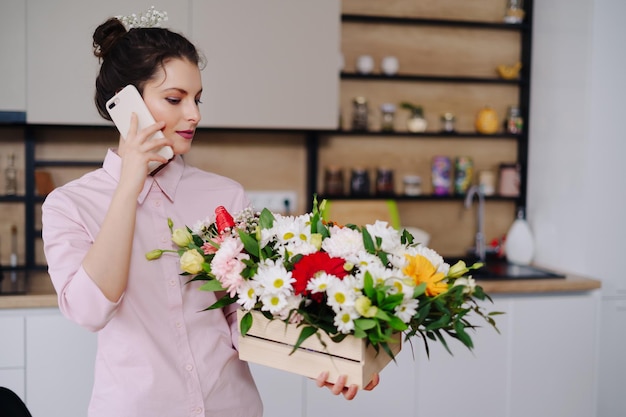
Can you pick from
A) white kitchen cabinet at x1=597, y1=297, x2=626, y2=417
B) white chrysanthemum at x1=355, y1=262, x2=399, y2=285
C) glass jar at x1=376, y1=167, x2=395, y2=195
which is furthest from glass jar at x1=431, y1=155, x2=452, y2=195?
white chrysanthemum at x1=355, y1=262, x2=399, y2=285

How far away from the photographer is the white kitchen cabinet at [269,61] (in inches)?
105

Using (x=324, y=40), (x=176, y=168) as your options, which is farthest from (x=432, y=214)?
(x=176, y=168)

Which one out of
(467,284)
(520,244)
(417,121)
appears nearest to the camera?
(467,284)

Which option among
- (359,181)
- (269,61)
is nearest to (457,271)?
(269,61)

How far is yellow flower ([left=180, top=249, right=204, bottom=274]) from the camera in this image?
1066mm

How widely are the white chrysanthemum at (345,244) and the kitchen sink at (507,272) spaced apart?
1731 millimetres

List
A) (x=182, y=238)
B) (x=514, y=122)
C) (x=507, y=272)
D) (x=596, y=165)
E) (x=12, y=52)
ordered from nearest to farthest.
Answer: (x=182, y=238) → (x=12, y=52) → (x=596, y=165) → (x=507, y=272) → (x=514, y=122)

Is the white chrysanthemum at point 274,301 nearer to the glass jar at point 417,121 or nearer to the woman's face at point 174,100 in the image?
the woman's face at point 174,100

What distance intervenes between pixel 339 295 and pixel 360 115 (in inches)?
90.5

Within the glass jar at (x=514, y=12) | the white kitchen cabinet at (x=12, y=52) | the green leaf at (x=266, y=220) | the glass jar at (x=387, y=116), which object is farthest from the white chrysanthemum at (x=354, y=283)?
the glass jar at (x=514, y=12)

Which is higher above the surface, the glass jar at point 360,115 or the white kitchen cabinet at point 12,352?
the glass jar at point 360,115

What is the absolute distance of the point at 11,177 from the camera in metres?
2.84

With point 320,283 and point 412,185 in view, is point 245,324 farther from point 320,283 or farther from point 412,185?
point 412,185

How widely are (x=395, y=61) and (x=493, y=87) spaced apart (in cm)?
63
